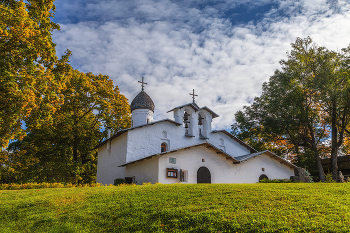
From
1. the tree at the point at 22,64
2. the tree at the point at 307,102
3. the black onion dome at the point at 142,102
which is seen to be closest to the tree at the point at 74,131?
the black onion dome at the point at 142,102

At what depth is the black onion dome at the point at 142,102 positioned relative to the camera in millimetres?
27969

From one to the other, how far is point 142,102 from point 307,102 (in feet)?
54.3

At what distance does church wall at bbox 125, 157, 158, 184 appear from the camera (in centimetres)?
1855

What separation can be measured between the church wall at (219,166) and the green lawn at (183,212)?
797 centimetres

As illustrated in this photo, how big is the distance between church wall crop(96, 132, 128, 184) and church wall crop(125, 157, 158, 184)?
3.68 feet

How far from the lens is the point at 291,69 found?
25844mm

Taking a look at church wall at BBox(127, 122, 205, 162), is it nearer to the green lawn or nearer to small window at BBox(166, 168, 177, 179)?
small window at BBox(166, 168, 177, 179)

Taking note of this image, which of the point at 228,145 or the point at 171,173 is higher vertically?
the point at 228,145

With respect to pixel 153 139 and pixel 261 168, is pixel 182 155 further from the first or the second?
pixel 261 168

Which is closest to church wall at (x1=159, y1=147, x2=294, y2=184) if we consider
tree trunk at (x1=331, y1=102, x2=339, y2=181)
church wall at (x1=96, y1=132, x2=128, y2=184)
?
tree trunk at (x1=331, y1=102, x2=339, y2=181)

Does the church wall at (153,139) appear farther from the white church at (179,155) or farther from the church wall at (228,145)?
the church wall at (228,145)

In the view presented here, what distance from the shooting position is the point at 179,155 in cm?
1947

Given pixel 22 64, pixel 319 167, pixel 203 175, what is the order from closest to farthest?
pixel 22 64, pixel 203 175, pixel 319 167

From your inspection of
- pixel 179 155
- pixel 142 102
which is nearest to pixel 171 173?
pixel 179 155
